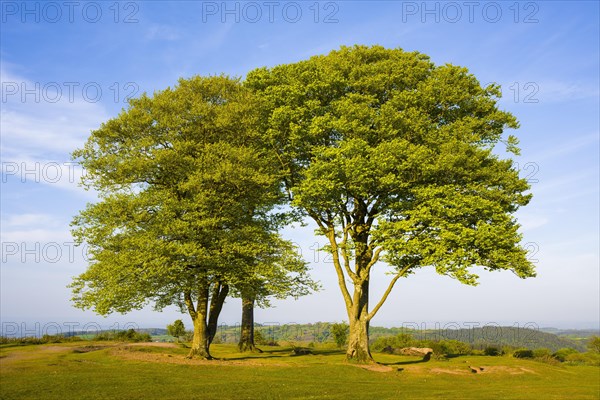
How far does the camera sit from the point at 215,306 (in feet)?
128

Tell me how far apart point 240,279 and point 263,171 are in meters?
8.96

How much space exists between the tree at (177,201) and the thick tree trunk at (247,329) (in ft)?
23.8

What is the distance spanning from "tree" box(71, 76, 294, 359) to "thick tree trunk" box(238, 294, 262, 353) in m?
7.24

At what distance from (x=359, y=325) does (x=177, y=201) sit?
58.3 feet

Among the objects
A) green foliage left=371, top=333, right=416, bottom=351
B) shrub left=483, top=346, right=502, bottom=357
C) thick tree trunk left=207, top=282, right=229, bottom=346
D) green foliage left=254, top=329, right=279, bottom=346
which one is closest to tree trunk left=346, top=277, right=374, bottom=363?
thick tree trunk left=207, top=282, right=229, bottom=346

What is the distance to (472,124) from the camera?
38.3 meters

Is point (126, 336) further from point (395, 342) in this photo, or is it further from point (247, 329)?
point (395, 342)

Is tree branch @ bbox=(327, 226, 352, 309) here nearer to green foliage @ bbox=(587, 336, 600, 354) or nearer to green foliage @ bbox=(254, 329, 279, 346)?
green foliage @ bbox=(254, 329, 279, 346)

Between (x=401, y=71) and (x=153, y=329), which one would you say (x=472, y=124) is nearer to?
(x=401, y=71)

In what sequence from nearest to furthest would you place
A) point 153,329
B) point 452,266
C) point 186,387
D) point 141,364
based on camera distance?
1. point 186,387
2. point 141,364
3. point 452,266
4. point 153,329

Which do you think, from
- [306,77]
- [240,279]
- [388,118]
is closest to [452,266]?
[388,118]

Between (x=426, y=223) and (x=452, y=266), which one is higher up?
(x=426, y=223)

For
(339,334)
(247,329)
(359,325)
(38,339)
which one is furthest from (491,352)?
(38,339)

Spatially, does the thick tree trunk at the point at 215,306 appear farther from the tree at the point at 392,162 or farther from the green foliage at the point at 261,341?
the green foliage at the point at 261,341
